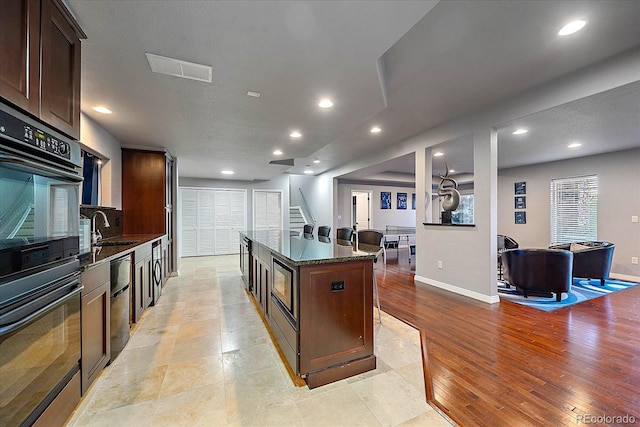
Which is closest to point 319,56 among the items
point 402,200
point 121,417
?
point 121,417

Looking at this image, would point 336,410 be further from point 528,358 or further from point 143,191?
point 143,191

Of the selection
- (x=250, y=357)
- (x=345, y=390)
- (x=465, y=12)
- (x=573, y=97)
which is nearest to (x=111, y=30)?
(x=465, y=12)

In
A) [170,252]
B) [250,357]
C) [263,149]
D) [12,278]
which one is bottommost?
[250,357]

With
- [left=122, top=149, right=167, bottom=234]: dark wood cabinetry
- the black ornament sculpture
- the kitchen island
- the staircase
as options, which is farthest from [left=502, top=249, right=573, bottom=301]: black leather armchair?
the staircase

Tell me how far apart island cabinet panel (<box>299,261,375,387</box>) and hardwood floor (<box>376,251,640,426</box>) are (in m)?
0.57

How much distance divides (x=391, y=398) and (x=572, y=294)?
3.90 meters

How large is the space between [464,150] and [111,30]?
5389 mm

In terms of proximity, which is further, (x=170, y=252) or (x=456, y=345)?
(x=170, y=252)

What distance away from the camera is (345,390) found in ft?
5.71

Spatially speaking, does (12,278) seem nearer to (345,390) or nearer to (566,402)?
(345,390)

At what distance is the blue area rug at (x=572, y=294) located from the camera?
3.39 m

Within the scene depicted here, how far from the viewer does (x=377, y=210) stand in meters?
8.69

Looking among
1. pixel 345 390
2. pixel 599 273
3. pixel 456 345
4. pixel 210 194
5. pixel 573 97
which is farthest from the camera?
pixel 210 194

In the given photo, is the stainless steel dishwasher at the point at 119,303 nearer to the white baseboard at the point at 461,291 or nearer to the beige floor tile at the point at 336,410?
the beige floor tile at the point at 336,410
